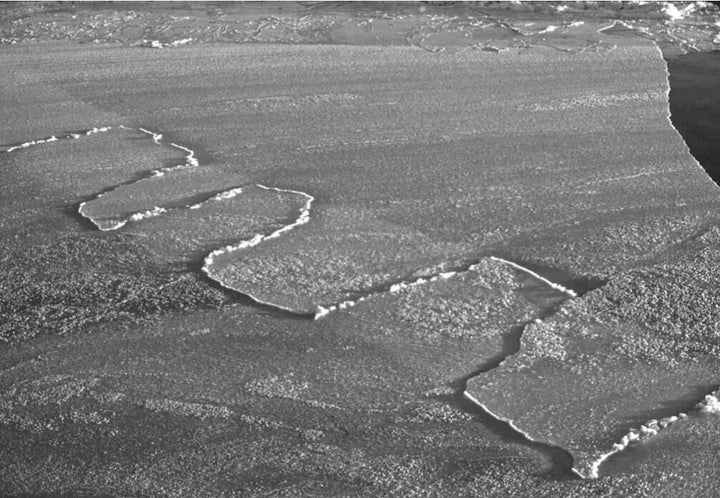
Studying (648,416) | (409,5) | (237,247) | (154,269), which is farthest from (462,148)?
(409,5)

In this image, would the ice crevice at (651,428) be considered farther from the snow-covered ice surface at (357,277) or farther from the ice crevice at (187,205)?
the ice crevice at (187,205)

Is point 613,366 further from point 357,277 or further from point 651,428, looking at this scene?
point 357,277

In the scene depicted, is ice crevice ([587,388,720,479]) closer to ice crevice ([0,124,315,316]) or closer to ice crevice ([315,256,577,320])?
ice crevice ([315,256,577,320])

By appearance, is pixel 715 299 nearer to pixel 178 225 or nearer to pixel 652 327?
pixel 652 327

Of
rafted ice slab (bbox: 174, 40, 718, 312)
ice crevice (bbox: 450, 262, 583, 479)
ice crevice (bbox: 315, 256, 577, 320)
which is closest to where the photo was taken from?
ice crevice (bbox: 450, 262, 583, 479)

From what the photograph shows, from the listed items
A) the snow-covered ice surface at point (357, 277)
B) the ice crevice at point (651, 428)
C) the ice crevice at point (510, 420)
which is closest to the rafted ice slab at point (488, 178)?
the snow-covered ice surface at point (357, 277)

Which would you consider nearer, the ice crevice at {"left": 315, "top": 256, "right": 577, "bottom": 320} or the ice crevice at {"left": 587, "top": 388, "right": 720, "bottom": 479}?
the ice crevice at {"left": 587, "top": 388, "right": 720, "bottom": 479}

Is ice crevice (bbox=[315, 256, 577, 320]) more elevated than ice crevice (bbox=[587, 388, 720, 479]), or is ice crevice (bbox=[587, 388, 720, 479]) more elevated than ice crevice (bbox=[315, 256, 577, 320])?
ice crevice (bbox=[315, 256, 577, 320])

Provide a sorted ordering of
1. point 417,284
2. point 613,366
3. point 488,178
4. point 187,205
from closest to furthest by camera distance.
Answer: point 613,366, point 417,284, point 187,205, point 488,178

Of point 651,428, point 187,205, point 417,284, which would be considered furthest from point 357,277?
point 651,428

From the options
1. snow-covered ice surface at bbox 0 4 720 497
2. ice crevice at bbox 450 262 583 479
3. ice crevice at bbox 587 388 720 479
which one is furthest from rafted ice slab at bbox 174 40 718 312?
ice crevice at bbox 587 388 720 479
